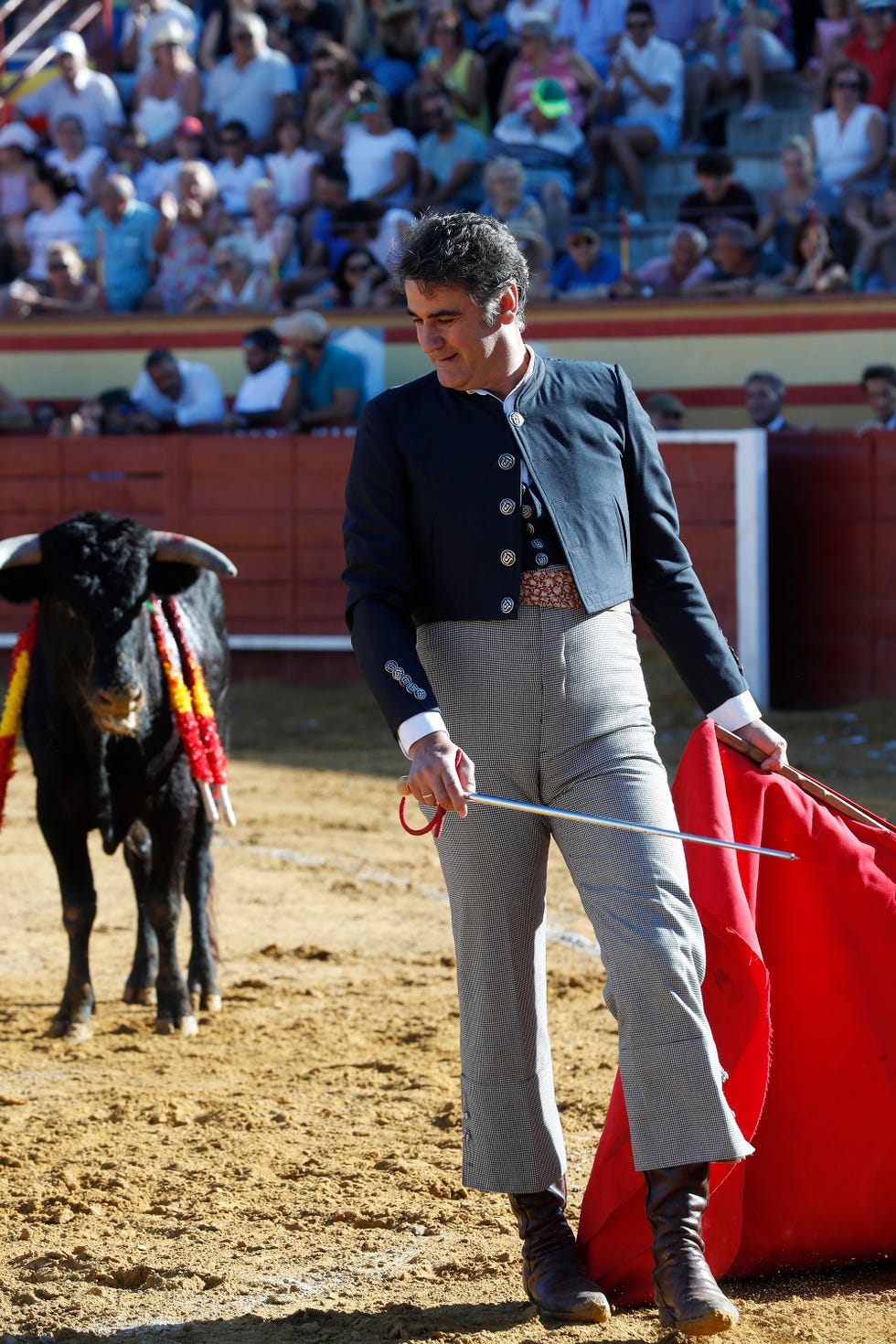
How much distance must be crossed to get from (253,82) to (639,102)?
2639 mm

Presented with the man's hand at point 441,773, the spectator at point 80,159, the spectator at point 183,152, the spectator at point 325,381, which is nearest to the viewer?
the man's hand at point 441,773

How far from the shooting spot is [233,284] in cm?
1084

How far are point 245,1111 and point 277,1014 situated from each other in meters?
0.81

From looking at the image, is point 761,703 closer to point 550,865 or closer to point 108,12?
point 550,865

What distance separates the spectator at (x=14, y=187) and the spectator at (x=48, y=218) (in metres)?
0.07

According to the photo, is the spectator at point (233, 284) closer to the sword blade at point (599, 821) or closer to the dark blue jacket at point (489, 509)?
the dark blue jacket at point (489, 509)

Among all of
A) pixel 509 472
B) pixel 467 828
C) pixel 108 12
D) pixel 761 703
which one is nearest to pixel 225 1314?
pixel 467 828

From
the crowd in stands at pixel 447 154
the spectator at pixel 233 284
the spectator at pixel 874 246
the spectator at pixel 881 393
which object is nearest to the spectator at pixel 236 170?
the crowd in stands at pixel 447 154

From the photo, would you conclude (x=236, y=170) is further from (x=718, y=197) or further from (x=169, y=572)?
(x=169, y=572)

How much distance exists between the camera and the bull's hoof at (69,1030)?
429cm

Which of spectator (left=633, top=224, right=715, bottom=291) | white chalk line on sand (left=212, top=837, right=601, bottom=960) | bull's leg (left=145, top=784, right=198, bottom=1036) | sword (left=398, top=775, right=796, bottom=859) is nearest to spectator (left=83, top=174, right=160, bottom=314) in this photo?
spectator (left=633, top=224, right=715, bottom=291)

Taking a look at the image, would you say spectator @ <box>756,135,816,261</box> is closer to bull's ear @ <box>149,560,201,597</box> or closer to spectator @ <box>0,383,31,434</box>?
spectator @ <box>0,383,31,434</box>

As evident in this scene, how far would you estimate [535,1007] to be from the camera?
2600mm

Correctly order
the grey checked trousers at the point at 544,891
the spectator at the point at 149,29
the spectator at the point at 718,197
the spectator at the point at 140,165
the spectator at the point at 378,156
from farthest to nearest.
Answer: the spectator at the point at 149,29
the spectator at the point at 140,165
the spectator at the point at 378,156
the spectator at the point at 718,197
the grey checked trousers at the point at 544,891
